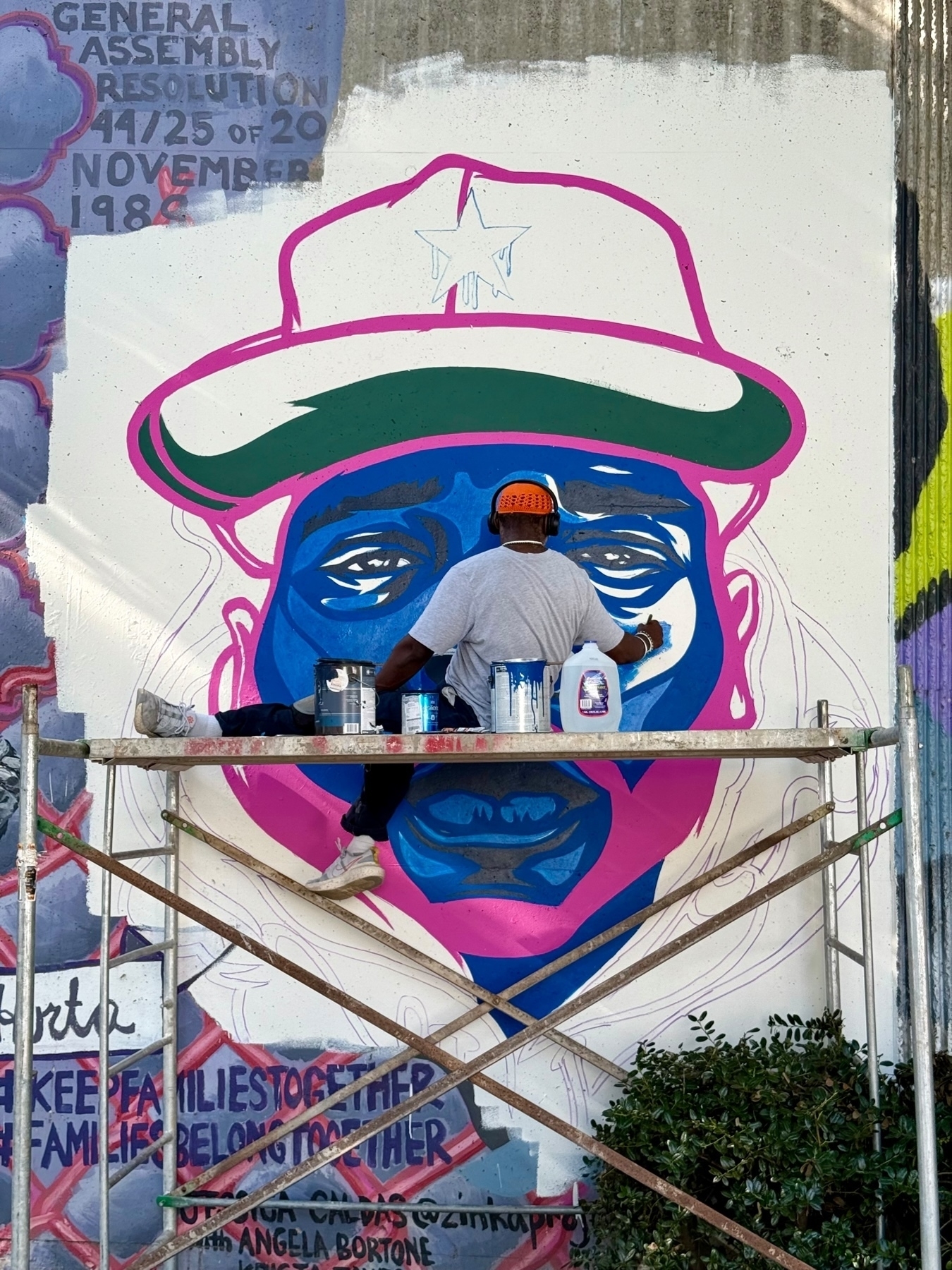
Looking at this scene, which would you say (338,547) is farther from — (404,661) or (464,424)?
(404,661)

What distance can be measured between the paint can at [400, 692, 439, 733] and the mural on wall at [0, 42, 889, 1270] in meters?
0.80

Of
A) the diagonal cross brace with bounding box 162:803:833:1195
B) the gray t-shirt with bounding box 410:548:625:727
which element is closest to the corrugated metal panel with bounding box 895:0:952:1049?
the diagonal cross brace with bounding box 162:803:833:1195

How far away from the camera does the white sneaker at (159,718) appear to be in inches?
137

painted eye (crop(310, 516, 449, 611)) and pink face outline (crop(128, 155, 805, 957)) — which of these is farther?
painted eye (crop(310, 516, 449, 611))

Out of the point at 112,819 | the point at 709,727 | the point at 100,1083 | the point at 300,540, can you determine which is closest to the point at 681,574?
the point at 709,727

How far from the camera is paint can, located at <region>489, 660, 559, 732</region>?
132 inches

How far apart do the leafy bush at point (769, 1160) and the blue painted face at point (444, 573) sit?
940 mm

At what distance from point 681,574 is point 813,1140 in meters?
1.98

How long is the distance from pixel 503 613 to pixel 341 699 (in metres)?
0.74

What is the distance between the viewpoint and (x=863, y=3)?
4500 millimetres

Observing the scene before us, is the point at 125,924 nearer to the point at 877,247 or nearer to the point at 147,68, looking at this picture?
the point at 147,68

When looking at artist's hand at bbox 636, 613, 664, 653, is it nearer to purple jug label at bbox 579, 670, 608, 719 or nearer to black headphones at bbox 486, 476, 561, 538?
black headphones at bbox 486, 476, 561, 538

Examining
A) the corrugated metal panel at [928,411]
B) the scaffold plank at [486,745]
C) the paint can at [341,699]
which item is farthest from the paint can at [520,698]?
the corrugated metal panel at [928,411]

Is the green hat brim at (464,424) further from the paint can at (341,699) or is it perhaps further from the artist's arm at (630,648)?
the paint can at (341,699)
